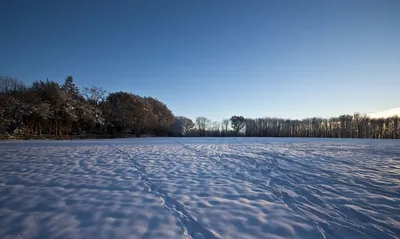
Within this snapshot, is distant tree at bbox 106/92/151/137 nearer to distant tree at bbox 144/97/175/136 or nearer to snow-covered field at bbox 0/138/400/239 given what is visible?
distant tree at bbox 144/97/175/136

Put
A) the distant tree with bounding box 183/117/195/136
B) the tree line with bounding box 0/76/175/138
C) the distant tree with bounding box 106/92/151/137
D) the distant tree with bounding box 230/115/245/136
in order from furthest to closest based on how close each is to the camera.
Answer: the distant tree with bounding box 230/115/245/136, the distant tree with bounding box 183/117/195/136, the distant tree with bounding box 106/92/151/137, the tree line with bounding box 0/76/175/138

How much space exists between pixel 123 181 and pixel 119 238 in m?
3.47

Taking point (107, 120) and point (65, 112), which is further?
point (107, 120)

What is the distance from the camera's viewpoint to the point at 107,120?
147 ft

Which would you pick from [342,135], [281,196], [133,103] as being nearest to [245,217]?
[281,196]

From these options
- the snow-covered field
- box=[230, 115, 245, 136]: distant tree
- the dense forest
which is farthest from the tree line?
box=[230, 115, 245, 136]: distant tree

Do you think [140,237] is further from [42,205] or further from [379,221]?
[379,221]

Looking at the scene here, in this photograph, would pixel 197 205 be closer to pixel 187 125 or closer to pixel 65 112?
pixel 65 112

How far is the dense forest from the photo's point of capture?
30953 mm

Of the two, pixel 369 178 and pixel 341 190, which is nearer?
pixel 341 190

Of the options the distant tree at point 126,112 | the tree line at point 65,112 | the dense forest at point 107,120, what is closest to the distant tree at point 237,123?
the dense forest at point 107,120

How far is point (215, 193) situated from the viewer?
5.26 meters

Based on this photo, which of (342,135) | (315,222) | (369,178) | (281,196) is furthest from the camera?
(342,135)

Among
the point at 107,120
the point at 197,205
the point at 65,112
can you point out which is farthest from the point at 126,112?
the point at 197,205
